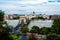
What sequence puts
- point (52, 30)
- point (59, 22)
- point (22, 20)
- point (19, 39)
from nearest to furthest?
point (19, 39), point (52, 30), point (59, 22), point (22, 20)

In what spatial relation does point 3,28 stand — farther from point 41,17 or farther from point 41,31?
point 41,17

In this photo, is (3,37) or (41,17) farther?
(41,17)

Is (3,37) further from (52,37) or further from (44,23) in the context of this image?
(44,23)

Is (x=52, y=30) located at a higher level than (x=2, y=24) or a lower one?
lower

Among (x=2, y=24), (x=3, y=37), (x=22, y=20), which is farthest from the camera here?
(x=22, y=20)

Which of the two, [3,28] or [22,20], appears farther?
[22,20]

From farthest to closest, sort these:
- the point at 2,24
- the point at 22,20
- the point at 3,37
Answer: the point at 22,20
the point at 2,24
the point at 3,37

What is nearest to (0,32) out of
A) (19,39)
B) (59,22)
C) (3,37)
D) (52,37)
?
(3,37)

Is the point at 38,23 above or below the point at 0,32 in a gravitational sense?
below

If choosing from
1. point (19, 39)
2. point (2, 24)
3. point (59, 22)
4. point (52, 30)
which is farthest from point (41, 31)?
point (2, 24)
